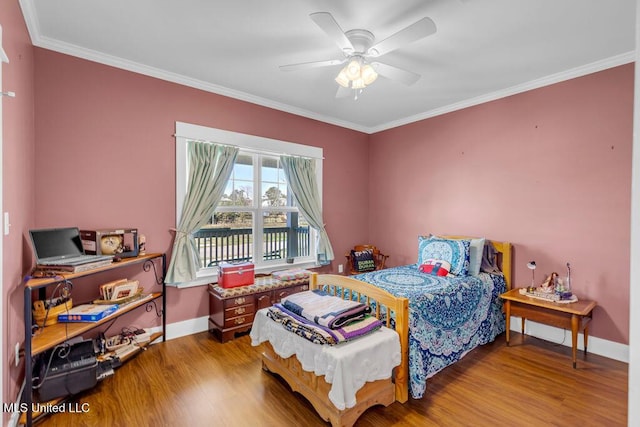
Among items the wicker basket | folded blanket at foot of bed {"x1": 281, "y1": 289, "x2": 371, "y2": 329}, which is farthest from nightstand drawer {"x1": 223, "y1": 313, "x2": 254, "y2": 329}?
the wicker basket

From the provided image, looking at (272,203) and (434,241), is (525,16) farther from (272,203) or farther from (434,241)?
(272,203)

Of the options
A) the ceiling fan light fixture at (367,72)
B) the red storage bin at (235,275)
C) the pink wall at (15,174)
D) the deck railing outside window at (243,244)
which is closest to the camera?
the pink wall at (15,174)

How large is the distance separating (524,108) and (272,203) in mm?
3160

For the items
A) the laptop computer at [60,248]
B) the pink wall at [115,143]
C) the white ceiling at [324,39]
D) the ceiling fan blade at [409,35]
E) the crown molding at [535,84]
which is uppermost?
the white ceiling at [324,39]

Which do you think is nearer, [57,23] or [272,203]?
[57,23]

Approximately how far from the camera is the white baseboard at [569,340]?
2.75 m

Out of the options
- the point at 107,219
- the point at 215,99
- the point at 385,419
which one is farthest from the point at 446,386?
the point at 215,99

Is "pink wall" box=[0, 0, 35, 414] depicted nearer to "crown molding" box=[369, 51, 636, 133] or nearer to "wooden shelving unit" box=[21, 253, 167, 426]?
"wooden shelving unit" box=[21, 253, 167, 426]

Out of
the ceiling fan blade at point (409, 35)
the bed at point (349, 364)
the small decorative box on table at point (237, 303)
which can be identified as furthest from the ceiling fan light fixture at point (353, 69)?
the small decorative box on table at point (237, 303)

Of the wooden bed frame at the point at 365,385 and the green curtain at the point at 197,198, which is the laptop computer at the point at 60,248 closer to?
the green curtain at the point at 197,198

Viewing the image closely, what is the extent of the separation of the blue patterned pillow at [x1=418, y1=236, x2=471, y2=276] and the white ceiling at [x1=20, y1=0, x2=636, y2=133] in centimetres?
175

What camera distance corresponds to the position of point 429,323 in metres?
2.41

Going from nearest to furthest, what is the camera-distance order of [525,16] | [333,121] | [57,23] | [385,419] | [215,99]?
[385,419], [525,16], [57,23], [215,99], [333,121]

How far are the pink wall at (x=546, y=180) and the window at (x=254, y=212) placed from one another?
170 cm
